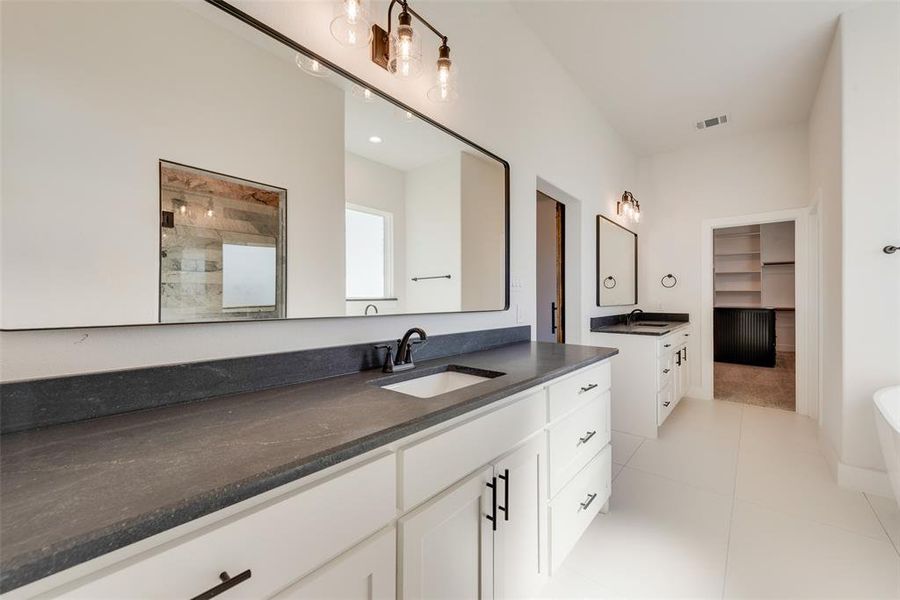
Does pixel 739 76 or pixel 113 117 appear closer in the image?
pixel 113 117

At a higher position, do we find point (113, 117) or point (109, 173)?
point (113, 117)

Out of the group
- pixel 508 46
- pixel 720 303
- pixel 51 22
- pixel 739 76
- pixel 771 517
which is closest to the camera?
pixel 51 22

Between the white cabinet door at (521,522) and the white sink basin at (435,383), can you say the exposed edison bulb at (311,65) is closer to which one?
the white sink basin at (435,383)

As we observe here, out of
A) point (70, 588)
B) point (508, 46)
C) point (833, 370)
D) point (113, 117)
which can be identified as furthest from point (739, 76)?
point (70, 588)

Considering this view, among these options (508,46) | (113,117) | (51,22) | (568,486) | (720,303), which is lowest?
Result: (568,486)

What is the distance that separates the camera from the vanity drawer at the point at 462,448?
2.83 ft

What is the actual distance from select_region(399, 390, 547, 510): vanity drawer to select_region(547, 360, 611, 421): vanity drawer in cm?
12

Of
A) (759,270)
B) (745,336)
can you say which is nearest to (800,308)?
(745,336)

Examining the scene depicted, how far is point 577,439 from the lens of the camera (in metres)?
1.58

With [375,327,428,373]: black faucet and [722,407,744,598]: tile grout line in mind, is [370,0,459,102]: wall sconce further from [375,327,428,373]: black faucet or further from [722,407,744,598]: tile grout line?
[722,407,744,598]: tile grout line

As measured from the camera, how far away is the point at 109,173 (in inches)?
32.7

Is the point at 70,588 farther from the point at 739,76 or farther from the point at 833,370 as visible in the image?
the point at 739,76

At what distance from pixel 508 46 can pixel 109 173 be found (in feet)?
7.12

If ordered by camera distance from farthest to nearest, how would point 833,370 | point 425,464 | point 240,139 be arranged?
point 833,370 → point 240,139 → point 425,464
